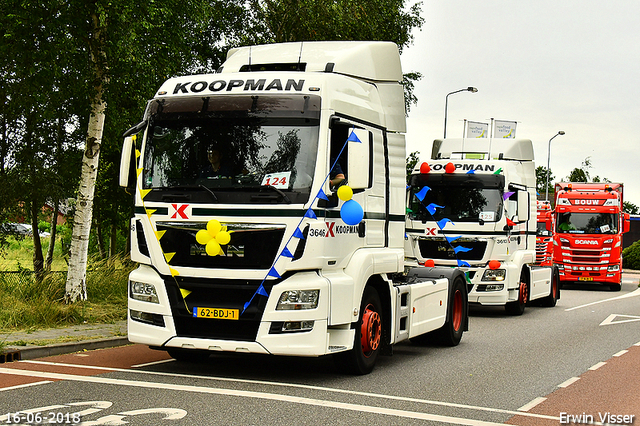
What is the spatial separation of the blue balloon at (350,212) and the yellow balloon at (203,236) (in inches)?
56.2

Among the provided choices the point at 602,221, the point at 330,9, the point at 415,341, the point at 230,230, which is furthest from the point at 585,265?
the point at 230,230

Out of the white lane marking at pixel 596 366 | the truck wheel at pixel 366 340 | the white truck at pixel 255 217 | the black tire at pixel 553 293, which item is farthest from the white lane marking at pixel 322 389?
the black tire at pixel 553 293

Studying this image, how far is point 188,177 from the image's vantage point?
8484mm

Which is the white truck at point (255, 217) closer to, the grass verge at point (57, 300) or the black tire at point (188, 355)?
the black tire at point (188, 355)

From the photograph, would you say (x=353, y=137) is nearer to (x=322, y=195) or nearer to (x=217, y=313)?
(x=322, y=195)

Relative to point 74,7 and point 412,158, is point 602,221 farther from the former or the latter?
point 74,7

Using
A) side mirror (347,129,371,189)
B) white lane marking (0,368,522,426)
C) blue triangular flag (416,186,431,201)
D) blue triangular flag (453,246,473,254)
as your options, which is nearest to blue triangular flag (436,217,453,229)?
blue triangular flag (453,246,473,254)

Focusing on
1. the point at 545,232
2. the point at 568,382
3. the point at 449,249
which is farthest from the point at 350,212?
the point at 545,232

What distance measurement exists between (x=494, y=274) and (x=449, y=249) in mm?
1046

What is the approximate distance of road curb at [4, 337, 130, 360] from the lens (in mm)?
9625

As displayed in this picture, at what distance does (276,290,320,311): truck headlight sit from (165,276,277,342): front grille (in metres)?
0.17

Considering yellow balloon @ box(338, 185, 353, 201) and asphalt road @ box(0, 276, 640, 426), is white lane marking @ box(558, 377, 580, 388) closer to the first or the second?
asphalt road @ box(0, 276, 640, 426)

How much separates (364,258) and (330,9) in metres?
15.3

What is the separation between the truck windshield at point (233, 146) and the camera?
324 inches
